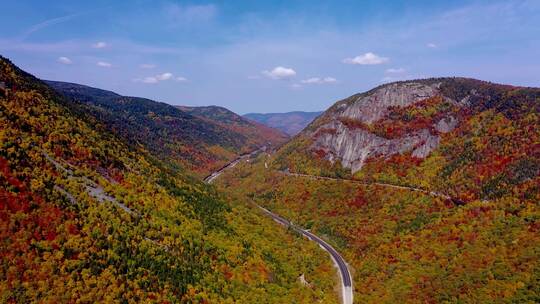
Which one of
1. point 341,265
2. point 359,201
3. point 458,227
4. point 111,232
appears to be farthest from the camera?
point 359,201

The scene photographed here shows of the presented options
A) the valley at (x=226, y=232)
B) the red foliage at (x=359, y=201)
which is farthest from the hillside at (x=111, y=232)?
the red foliage at (x=359, y=201)

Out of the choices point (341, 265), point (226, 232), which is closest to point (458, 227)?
point (341, 265)

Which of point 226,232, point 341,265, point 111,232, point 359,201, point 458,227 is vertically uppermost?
point 111,232

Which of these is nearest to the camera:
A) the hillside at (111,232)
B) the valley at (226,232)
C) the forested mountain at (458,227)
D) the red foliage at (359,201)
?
the hillside at (111,232)

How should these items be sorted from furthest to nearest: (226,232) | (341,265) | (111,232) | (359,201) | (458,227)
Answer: (359,201), (341,265), (458,227), (226,232), (111,232)

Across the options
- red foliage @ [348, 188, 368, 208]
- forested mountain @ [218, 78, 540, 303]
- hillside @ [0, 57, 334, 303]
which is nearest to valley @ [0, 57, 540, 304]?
hillside @ [0, 57, 334, 303]

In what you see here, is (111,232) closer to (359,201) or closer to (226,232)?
(226,232)

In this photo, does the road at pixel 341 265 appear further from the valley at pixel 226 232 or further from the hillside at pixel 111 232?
the hillside at pixel 111 232

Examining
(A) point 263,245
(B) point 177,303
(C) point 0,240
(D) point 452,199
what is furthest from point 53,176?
(D) point 452,199
